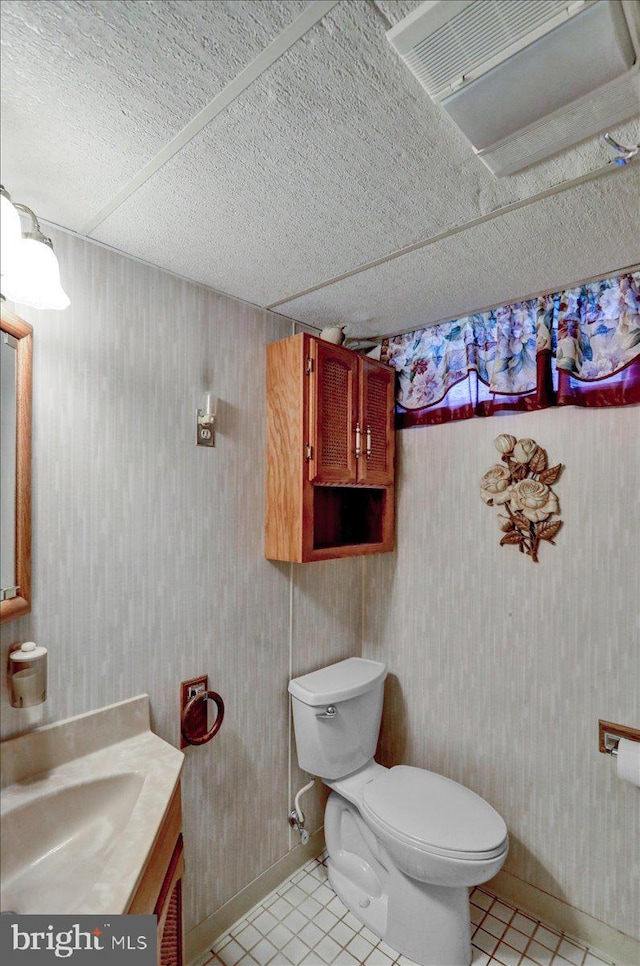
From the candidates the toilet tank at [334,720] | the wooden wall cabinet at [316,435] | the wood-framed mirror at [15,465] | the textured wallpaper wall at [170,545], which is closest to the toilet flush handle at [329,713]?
the toilet tank at [334,720]

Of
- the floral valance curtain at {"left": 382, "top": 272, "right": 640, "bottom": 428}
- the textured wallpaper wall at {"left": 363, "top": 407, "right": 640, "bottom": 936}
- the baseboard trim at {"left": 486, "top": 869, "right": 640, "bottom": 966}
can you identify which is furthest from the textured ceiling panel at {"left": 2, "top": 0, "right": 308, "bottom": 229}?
the baseboard trim at {"left": 486, "top": 869, "right": 640, "bottom": 966}

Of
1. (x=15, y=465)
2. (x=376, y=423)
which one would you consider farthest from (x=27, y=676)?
(x=376, y=423)

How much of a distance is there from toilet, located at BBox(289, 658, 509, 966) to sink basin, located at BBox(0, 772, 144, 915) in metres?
0.84

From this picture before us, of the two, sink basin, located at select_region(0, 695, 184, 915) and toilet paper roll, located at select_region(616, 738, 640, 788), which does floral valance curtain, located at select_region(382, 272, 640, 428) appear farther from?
sink basin, located at select_region(0, 695, 184, 915)

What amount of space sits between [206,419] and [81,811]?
1.13m

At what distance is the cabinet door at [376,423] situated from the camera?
202 centimetres

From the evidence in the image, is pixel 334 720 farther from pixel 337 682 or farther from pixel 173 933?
pixel 173 933

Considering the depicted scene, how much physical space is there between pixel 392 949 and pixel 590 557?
59.6 inches

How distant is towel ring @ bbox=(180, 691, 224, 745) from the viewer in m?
1.58

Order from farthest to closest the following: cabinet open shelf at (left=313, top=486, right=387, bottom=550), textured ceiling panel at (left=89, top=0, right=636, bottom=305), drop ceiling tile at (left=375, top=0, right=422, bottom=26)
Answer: cabinet open shelf at (left=313, top=486, right=387, bottom=550) < textured ceiling panel at (left=89, top=0, right=636, bottom=305) < drop ceiling tile at (left=375, top=0, right=422, bottom=26)

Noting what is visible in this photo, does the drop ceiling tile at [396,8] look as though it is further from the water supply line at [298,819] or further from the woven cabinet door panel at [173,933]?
the water supply line at [298,819]

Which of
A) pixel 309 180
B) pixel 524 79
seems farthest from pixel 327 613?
pixel 524 79

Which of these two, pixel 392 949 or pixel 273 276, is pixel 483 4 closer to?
pixel 273 276

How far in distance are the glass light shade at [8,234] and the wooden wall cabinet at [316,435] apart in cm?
97
